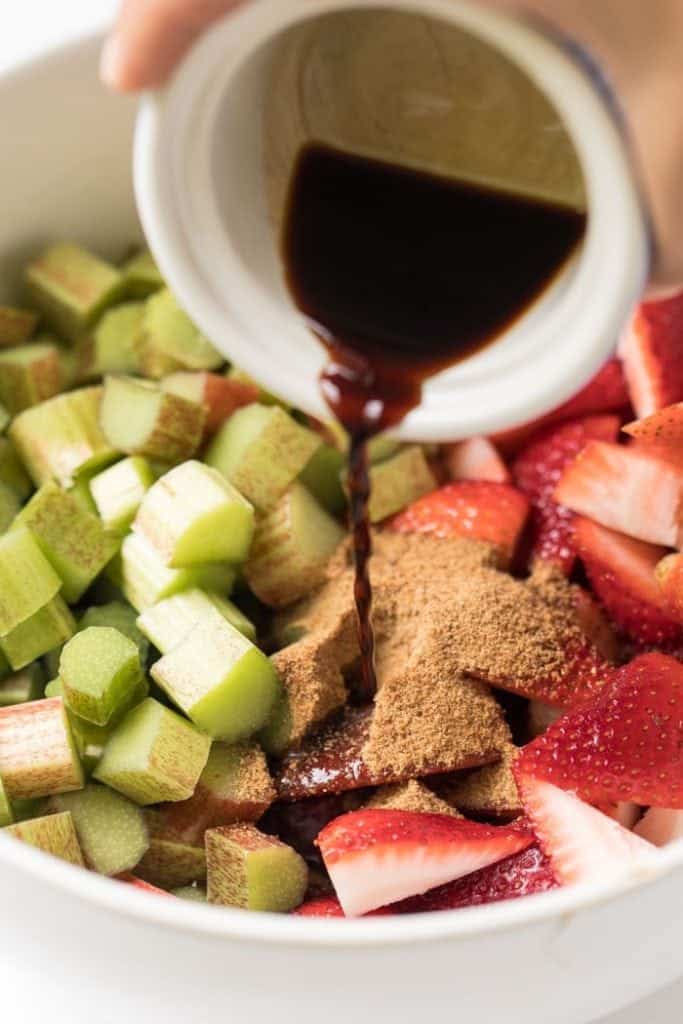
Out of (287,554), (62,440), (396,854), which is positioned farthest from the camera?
(62,440)

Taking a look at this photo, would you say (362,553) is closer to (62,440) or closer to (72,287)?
(62,440)

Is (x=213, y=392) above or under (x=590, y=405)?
above

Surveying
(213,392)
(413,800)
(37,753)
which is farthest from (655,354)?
(37,753)

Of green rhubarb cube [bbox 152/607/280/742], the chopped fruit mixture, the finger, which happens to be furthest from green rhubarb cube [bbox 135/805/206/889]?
the finger

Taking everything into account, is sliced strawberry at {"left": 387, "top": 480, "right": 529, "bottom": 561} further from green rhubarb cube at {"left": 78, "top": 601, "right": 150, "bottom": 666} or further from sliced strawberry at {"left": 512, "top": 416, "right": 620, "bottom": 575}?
green rhubarb cube at {"left": 78, "top": 601, "right": 150, "bottom": 666}

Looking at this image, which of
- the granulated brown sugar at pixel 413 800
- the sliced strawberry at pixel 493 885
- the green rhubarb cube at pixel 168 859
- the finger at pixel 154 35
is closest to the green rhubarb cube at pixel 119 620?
the green rhubarb cube at pixel 168 859

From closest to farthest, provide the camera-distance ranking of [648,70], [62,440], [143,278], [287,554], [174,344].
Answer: [648,70] → [287,554] → [62,440] → [174,344] → [143,278]

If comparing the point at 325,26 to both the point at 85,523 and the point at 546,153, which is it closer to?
the point at 546,153

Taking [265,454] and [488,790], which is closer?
[488,790]
